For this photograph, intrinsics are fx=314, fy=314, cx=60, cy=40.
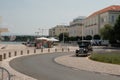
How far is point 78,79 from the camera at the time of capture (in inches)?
723

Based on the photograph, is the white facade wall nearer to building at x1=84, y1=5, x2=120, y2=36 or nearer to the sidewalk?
building at x1=84, y1=5, x2=120, y2=36

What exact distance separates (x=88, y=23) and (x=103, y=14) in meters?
29.1

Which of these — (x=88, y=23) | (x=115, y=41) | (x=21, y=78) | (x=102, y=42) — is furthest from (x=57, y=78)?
(x=88, y=23)

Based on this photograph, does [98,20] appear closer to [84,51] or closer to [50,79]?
[84,51]

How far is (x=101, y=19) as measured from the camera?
143 m

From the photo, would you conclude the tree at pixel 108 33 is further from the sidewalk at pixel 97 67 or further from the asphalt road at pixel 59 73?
the asphalt road at pixel 59 73

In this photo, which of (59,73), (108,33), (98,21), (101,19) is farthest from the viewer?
(98,21)

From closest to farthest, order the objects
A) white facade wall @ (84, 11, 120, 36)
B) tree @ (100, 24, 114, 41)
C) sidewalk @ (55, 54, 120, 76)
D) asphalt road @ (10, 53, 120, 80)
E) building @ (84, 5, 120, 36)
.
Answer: asphalt road @ (10, 53, 120, 80)
sidewalk @ (55, 54, 120, 76)
tree @ (100, 24, 114, 41)
white facade wall @ (84, 11, 120, 36)
building @ (84, 5, 120, 36)

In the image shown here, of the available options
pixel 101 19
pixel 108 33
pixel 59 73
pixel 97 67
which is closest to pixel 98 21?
pixel 101 19

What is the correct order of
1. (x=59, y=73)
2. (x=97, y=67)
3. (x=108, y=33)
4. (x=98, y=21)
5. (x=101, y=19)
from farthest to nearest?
(x=98, y=21)
(x=101, y=19)
(x=108, y=33)
(x=97, y=67)
(x=59, y=73)

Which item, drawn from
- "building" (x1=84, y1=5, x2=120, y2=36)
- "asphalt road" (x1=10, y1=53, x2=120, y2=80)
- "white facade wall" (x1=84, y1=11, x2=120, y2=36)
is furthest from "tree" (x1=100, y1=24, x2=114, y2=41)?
"asphalt road" (x1=10, y1=53, x2=120, y2=80)

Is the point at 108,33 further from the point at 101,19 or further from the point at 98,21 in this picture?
the point at 98,21

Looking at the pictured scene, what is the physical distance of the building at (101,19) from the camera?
13175 cm

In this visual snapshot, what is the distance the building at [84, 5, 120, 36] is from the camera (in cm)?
13175
